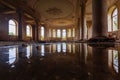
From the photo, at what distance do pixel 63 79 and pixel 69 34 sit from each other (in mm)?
42613

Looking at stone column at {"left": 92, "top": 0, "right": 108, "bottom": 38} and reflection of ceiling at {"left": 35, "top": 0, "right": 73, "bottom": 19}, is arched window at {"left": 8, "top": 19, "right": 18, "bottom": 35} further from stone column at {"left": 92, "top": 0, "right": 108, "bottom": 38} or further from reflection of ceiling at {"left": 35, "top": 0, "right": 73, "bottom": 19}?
stone column at {"left": 92, "top": 0, "right": 108, "bottom": 38}

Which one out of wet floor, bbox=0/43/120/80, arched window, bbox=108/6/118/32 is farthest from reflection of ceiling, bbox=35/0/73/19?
wet floor, bbox=0/43/120/80

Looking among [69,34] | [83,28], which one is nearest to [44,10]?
[83,28]

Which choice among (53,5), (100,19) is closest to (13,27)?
(53,5)

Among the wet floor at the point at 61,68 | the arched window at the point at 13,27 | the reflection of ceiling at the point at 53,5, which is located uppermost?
the reflection of ceiling at the point at 53,5

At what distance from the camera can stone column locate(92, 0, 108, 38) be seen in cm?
566

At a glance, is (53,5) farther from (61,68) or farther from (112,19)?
(61,68)

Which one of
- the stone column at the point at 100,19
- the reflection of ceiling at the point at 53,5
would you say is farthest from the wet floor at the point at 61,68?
the reflection of ceiling at the point at 53,5

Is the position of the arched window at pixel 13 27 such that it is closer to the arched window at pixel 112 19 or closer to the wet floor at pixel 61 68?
the arched window at pixel 112 19

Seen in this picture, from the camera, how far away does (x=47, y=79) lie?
0.82m

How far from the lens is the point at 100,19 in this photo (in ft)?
18.7

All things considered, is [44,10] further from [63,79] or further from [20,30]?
[63,79]

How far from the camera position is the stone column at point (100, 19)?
5664 millimetres

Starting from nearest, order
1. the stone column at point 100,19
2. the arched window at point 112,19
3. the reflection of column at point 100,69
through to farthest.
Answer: the reflection of column at point 100,69
the stone column at point 100,19
the arched window at point 112,19
